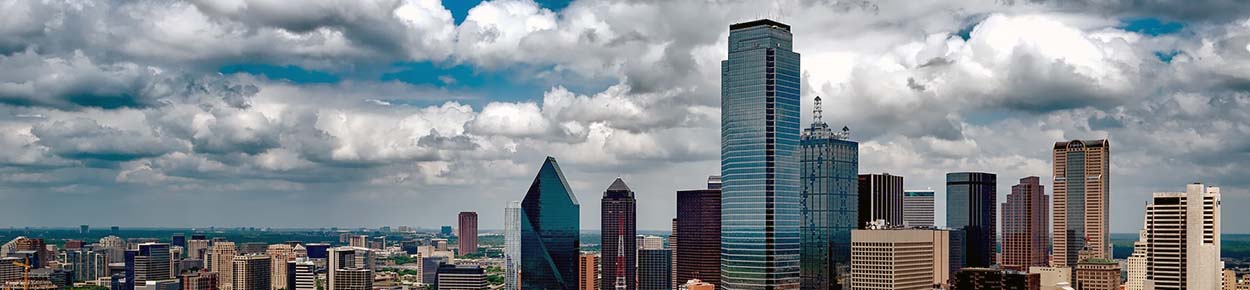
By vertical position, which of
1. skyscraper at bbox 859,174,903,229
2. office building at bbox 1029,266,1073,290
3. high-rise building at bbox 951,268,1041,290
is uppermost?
skyscraper at bbox 859,174,903,229

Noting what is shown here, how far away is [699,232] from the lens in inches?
7254

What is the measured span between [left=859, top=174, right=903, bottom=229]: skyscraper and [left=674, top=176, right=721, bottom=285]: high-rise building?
2136cm

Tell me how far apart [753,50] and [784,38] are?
11.9 ft

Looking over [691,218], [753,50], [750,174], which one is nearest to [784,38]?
[753,50]

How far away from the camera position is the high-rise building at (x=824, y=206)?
5182 inches

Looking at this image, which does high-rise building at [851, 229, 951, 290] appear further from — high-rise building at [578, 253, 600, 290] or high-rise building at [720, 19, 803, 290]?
high-rise building at [578, 253, 600, 290]

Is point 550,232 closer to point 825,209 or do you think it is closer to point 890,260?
point 825,209

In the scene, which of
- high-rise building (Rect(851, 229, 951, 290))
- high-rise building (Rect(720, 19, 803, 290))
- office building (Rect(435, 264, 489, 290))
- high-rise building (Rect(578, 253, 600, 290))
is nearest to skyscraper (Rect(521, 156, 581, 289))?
high-rise building (Rect(578, 253, 600, 290))

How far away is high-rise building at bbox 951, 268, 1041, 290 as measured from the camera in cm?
10856

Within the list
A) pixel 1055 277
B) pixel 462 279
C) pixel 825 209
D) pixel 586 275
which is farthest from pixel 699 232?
pixel 1055 277

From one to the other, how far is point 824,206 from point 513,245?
73.8m

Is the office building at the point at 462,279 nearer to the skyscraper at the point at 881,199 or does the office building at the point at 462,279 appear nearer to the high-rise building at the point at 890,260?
the skyscraper at the point at 881,199

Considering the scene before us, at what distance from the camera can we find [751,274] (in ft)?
386

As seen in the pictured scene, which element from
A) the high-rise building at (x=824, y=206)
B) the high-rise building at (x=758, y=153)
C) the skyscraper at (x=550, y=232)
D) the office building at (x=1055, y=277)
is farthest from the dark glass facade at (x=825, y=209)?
the skyscraper at (x=550, y=232)
